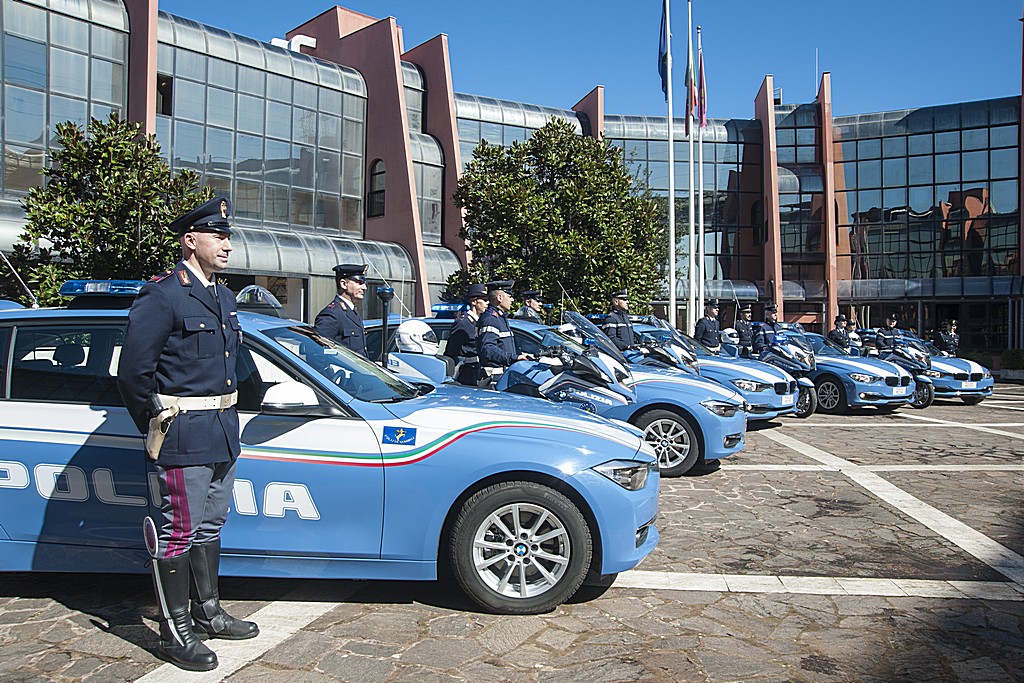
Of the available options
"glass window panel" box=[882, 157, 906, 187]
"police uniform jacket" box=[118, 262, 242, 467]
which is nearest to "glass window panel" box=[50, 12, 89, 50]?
"police uniform jacket" box=[118, 262, 242, 467]

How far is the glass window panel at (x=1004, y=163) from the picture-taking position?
3497 centimetres

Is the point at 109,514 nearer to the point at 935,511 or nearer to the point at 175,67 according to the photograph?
the point at 935,511

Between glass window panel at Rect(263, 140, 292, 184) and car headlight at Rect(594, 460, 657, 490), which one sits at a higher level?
glass window panel at Rect(263, 140, 292, 184)

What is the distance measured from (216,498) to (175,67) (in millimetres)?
22752

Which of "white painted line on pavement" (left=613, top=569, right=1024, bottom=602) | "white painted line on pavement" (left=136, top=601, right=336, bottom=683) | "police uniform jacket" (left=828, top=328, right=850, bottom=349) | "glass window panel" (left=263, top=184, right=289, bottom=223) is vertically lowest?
"white painted line on pavement" (left=136, top=601, right=336, bottom=683)

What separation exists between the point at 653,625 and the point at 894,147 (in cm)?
3797

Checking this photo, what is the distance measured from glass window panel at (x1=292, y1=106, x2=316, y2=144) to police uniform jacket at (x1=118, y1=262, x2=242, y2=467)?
79.9ft

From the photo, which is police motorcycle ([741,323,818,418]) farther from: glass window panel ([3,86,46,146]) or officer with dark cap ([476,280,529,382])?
glass window panel ([3,86,46,146])

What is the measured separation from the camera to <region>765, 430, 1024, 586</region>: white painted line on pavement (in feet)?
17.5

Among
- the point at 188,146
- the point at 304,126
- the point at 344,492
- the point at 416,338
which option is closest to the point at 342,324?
the point at 416,338

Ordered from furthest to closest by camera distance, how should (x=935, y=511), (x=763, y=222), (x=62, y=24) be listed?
(x=763, y=222), (x=62, y=24), (x=935, y=511)

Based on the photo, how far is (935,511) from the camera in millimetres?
6746

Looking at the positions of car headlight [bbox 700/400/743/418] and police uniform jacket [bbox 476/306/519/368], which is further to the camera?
car headlight [bbox 700/400/743/418]

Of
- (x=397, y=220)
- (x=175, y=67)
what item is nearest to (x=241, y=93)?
(x=175, y=67)
